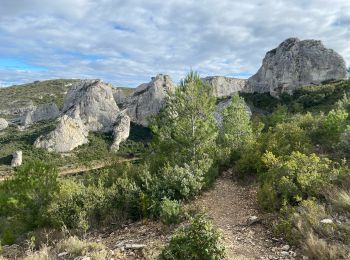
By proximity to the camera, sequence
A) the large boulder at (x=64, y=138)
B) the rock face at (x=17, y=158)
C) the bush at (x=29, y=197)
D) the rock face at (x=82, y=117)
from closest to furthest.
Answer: the bush at (x=29, y=197), the rock face at (x=17, y=158), the large boulder at (x=64, y=138), the rock face at (x=82, y=117)

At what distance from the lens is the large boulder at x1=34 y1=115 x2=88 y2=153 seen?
77125 mm

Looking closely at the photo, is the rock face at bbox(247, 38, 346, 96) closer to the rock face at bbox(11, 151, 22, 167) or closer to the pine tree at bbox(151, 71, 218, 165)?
the rock face at bbox(11, 151, 22, 167)

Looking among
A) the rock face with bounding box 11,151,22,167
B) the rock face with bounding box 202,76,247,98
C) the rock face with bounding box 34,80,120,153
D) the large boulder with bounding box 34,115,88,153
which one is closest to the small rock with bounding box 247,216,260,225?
the rock face with bounding box 11,151,22,167

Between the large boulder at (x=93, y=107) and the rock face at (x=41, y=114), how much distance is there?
5709 millimetres

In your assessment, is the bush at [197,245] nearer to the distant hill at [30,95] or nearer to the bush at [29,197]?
the bush at [29,197]

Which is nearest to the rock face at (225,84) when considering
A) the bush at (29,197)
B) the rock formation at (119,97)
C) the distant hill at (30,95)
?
the rock formation at (119,97)

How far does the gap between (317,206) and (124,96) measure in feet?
364

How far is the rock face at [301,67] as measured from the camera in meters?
88.4

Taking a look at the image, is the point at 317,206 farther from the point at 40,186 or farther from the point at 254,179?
the point at 40,186

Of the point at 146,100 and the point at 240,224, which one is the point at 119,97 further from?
the point at 240,224

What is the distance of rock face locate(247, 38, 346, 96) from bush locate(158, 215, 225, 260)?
8478 cm

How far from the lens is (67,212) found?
35.4 feet

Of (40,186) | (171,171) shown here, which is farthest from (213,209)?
(40,186)

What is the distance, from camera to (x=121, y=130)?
3349 inches
